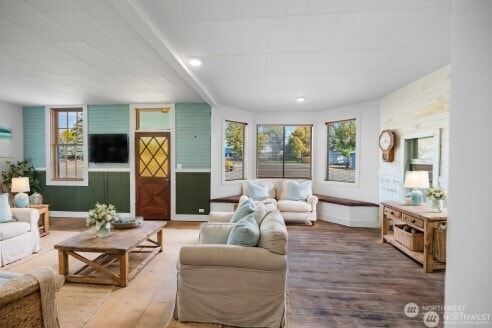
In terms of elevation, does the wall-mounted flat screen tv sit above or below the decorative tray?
above

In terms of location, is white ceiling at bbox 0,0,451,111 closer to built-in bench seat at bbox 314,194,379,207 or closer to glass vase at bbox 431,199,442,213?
glass vase at bbox 431,199,442,213

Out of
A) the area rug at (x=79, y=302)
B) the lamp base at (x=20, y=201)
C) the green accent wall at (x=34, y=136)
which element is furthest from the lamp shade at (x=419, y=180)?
the green accent wall at (x=34, y=136)

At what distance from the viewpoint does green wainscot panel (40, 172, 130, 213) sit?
5859 millimetres

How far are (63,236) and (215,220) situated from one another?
3193mm

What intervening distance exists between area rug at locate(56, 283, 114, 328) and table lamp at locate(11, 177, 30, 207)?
2429 mm

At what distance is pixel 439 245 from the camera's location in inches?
122

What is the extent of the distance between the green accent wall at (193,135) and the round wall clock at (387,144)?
3645mm

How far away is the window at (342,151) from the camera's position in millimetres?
5652

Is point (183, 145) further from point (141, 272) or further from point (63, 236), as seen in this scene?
point (141, 272)

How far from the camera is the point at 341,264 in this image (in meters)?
3.31

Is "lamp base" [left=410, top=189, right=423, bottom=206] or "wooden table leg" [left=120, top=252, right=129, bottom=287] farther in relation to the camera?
"lamp base" [left=410, top=189, right=423, bottom=206]

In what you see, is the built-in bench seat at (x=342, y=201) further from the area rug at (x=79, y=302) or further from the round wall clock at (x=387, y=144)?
the area rug at (x=79, y=302)

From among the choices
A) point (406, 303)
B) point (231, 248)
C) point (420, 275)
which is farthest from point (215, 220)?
point (420, 275)

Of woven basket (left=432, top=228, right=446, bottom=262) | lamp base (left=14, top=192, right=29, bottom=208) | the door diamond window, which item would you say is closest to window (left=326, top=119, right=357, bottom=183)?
woven basket (left=432, top=228, right=446, bottom=262)
